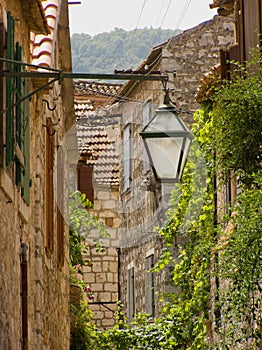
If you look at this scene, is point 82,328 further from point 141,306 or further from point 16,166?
point 16,166

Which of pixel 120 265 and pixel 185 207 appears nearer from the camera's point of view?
pixel 185 207

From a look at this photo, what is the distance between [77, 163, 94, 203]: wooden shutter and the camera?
85.4 ft

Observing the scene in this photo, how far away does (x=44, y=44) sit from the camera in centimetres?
1131

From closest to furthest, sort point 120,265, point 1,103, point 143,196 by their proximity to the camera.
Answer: point 1,103 → point 143,196 → point 120,265

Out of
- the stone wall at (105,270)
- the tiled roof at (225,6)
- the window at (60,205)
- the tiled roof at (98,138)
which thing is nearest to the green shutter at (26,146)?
the window at (60,205)

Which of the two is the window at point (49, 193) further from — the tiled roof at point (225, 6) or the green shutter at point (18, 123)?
the tiled roof at point (225, 6)

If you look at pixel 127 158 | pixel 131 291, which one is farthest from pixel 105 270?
pixel 127 158

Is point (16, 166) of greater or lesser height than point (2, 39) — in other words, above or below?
below

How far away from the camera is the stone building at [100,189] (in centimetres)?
2539

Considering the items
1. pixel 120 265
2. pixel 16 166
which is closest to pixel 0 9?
pixel 16 166

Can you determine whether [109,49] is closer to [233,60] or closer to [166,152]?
[233,60]

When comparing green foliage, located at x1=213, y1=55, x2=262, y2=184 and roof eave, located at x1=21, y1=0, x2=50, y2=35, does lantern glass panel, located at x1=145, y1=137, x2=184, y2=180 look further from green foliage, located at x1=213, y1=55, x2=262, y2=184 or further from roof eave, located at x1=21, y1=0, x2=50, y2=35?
green foliage, located at x1=213, y1=55, x2=262, y2=184

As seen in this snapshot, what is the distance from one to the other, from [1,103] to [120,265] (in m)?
18.8

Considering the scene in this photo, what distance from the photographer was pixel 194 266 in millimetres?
17328
